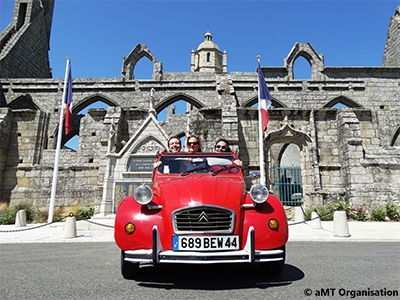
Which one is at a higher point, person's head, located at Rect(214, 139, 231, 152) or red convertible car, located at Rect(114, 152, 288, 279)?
person's head, located at Rect(214, 139, 231, 152)

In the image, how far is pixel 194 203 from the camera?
2873mm

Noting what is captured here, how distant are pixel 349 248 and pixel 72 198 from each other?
36.1 feet

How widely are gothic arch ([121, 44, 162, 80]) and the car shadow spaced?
20.0 metres

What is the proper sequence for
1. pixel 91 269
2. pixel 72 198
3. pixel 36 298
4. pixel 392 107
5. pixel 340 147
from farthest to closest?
pixel 392 107, pixel 72 198, pixel 340 147, pixel 91 269, pixel 36 298

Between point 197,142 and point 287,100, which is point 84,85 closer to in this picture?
point 287,100

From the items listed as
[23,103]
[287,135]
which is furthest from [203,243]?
[23,103]

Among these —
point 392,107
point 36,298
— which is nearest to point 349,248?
point 36,298

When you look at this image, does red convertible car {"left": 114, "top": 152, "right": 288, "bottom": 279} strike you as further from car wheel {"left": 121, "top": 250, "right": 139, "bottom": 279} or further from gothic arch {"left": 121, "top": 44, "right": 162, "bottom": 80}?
gothic arch {"left": 121, "top": 44, "right": 162, "bottom": 80}

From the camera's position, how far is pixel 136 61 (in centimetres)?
2289

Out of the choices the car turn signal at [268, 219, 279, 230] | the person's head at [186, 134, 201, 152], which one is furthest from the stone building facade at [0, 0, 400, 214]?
the car turn signal at [268, 219, 279, 230]

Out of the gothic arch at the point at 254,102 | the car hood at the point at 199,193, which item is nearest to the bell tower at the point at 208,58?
the gothic arch at the point at 254,102

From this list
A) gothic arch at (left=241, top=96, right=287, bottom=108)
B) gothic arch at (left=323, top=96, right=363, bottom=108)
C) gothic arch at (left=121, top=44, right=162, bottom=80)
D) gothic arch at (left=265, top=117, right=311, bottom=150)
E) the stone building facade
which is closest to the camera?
the stone building facade

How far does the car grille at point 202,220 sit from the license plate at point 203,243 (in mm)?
73

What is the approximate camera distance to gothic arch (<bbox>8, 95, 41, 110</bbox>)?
66.3 feet
